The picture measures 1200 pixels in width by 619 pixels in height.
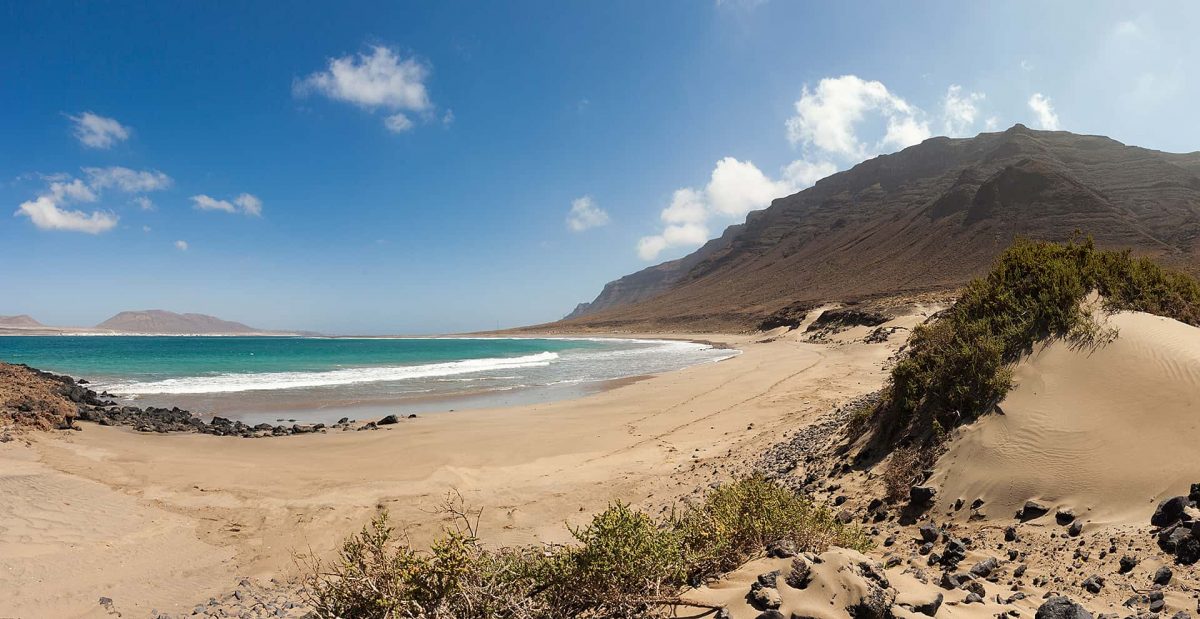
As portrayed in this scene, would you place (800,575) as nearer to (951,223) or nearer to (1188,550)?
(1188,550)

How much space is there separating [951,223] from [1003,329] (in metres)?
87.9

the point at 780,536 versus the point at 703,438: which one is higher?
the point at 780,536

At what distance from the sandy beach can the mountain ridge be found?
55.5 m

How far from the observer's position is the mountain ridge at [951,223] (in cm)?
6397

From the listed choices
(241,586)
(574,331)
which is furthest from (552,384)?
(574,331)

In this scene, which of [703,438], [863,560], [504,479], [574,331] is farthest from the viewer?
[574,331]

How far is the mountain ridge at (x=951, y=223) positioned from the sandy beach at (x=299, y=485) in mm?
55500

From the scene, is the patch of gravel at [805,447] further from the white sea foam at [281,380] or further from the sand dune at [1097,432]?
the white sea foam at [281,380]

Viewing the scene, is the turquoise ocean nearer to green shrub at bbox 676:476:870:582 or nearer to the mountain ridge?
green shrub at bbox 676:476:870:582

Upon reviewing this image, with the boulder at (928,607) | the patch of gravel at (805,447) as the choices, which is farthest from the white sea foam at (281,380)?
the boulder at (928,607)

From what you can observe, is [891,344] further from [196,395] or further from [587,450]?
[196,395]

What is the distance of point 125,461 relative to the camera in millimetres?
10047

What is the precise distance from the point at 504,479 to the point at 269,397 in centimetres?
1674

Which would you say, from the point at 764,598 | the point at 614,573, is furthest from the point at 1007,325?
the point at 614,573
